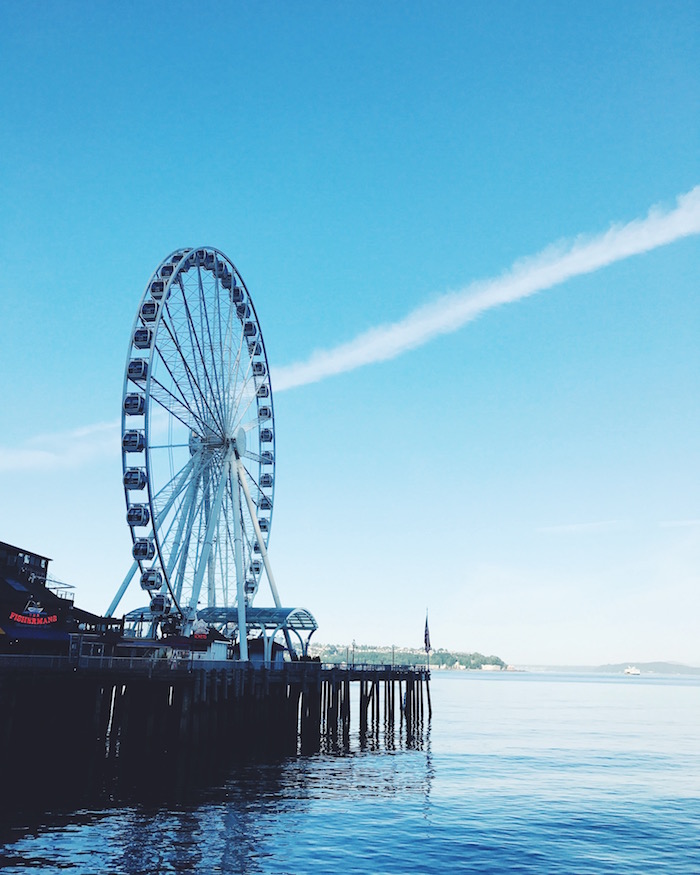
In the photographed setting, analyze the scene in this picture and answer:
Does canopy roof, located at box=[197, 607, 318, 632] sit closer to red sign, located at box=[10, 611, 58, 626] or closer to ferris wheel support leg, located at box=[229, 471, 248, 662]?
ferris wheel support leg, located at box=[229, 471, 248, 662]

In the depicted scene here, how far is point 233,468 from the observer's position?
59094 millimetres

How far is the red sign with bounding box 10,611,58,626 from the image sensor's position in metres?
42.5

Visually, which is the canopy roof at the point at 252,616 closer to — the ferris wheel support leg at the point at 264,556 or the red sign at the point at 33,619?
the ferris wheel support leg at the point at 264,556

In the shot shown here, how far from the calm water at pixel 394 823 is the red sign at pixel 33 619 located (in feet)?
41.6

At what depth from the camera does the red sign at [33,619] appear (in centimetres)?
4250

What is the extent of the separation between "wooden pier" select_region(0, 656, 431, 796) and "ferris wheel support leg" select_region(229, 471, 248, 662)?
2311 millimetres

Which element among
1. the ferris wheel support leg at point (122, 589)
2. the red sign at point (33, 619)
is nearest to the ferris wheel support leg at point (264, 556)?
the ferris wheel support leg at point (122, 589)

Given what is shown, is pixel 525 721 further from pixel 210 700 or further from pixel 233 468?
pixel 210 700

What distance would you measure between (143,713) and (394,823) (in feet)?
56.9

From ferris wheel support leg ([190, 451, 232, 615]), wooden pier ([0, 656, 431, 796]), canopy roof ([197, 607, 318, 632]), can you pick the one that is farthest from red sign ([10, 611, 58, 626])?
canopy roof ([197, 607, 318, 632])

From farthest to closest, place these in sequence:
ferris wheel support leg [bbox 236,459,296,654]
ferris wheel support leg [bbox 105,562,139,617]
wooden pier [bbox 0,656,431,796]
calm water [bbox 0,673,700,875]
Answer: ferris wheel support leg [bbox 236,459,296,654] → ferris wheel support leg [bbox 105,562,139,617] → wooden pier [bbox 0,656,431,796] → calm water [bbox 0,673,700,875]

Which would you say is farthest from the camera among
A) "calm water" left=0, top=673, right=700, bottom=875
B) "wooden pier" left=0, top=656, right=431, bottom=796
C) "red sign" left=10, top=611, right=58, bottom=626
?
"red sign" left=10, top=611, right=58, bottom=626

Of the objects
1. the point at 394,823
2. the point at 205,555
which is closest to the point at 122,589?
the point at 205,555

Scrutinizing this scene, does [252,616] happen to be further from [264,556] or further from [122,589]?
[122,589]
